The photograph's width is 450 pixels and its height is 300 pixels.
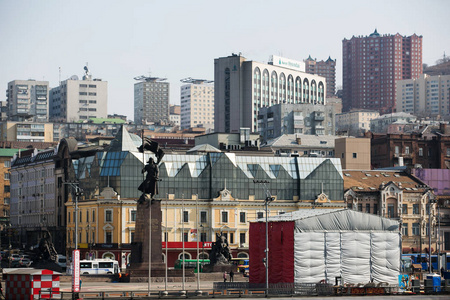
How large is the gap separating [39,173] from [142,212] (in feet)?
267

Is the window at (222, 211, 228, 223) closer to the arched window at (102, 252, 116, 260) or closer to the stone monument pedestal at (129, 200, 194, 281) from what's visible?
the arched window at (102, 252, 116, 260)

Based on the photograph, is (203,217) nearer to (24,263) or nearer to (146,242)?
(24,263)

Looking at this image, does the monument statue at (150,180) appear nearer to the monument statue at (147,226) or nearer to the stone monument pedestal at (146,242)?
the monument statue at (147,226)

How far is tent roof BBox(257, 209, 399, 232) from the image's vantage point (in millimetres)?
99562

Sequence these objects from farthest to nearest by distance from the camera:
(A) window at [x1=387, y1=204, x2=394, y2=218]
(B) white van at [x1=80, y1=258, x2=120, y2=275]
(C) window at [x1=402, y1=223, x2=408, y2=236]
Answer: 1. (C) window at [x1=402, y1=223, x2=408, y2=236]
2. (A) window at [x1=387, y1=204, x2=394, y2=218]
3. (B) white van at [x1=80, y1=258, x2=120, y2=275]

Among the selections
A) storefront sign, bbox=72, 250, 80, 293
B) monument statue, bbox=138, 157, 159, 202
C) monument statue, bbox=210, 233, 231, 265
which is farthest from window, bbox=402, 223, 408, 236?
storefront sign, bbox=72, 250, 80, 293

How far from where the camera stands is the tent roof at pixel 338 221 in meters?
99.6

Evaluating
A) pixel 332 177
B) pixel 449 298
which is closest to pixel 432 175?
pixel 332 177

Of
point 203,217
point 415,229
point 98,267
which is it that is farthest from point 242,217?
point 98,267

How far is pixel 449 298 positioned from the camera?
84875mm

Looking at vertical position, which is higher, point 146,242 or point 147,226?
point 147,226

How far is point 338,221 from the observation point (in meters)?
101

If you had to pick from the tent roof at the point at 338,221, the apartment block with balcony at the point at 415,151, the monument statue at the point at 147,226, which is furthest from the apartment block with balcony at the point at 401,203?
the monument statue at the point at 147,226

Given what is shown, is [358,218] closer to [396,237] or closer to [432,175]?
[396,237]
